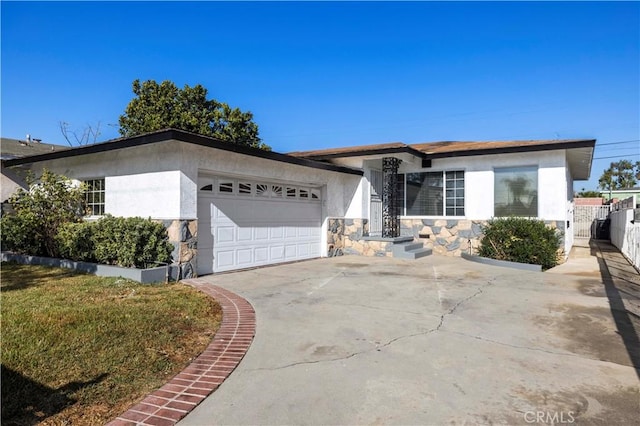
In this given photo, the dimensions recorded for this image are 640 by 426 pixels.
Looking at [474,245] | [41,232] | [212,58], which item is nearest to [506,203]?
[474,245]

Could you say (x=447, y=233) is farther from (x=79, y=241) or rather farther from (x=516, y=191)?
(x=79, y=241)

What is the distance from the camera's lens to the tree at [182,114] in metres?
25.3

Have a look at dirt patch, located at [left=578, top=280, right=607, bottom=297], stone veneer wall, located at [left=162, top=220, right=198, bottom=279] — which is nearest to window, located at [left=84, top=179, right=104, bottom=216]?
stone veneer wall, located at [left=162, top=220, right=198, bottom=279]

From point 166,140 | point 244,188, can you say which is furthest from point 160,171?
point 244,188

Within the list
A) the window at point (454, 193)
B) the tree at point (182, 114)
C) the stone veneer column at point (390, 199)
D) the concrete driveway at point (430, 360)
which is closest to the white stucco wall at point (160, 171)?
the concrete driveway at point (430, 360)

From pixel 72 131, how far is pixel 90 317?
81.3 ft

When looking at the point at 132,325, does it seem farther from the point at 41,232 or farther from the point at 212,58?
the point at 212,58

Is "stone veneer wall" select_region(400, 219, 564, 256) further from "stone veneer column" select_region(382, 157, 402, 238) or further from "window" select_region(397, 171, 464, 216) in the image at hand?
"stone veneer column" select_region(382, 157, 402, 238)

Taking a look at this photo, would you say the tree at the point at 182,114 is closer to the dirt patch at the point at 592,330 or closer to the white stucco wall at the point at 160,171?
the white stucco wall at the point at 160,171

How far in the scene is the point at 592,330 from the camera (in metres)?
4.96

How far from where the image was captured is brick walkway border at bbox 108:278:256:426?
2941 millimetres

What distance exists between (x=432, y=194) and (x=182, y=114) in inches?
730

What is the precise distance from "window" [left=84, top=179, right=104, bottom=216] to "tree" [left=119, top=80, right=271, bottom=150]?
50.4 ft

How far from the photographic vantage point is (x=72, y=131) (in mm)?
Result: 24875
